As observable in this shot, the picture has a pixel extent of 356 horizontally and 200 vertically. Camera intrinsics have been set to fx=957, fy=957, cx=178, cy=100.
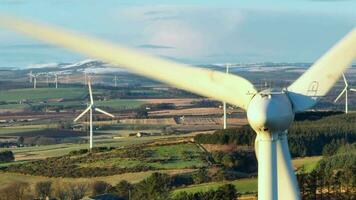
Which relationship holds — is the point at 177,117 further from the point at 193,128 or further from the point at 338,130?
the point at 338,130

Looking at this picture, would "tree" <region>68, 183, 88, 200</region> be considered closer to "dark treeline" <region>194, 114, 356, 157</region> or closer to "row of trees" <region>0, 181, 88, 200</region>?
"row of trees" <region>0, 181, 88, 200</region>

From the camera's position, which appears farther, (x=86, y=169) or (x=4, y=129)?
(x=4, y=129)

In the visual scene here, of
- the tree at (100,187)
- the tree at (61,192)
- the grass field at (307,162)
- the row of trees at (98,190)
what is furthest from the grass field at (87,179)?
the grass field at (307,162)

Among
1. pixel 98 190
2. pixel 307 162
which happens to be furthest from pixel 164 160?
pixel 307 162

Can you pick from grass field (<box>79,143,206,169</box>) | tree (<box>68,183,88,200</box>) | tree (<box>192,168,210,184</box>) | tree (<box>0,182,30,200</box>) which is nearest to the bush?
grass field (<box>79,143,206,169</box>)

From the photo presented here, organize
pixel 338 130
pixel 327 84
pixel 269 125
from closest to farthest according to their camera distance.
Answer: pixel 269 125
pixel 327 84
pixel 338 130

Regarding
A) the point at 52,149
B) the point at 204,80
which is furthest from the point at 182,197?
the point at 52,149

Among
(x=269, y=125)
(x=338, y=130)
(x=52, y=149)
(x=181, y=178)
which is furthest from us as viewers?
(x=52, y=149)
